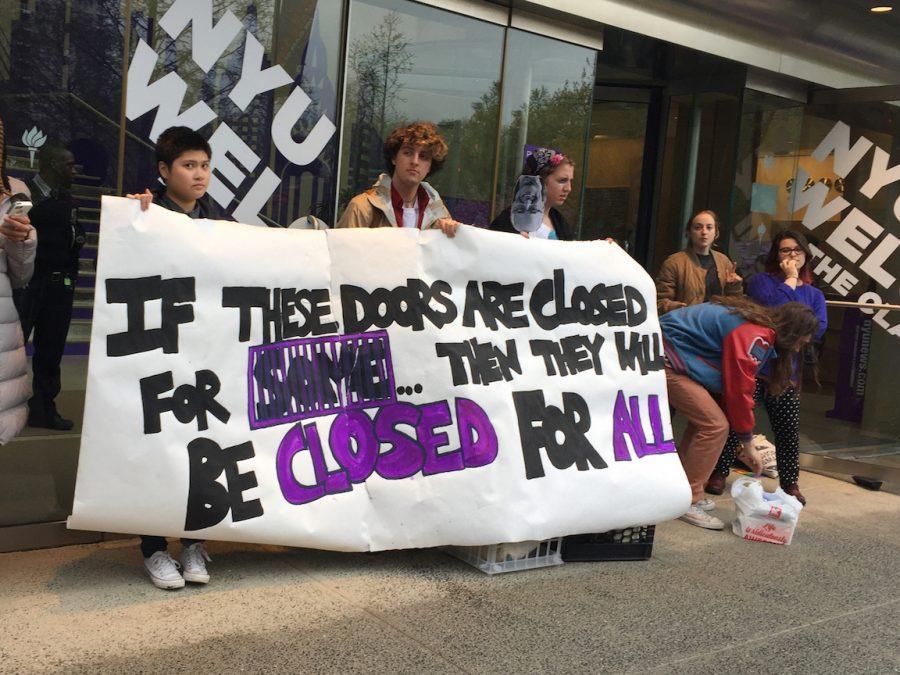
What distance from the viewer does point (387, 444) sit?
3885 millimetres

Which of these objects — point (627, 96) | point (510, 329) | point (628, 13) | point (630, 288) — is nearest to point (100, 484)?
point (510, 329)

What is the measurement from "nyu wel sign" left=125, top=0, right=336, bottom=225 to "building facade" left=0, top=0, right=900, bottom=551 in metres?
0.01

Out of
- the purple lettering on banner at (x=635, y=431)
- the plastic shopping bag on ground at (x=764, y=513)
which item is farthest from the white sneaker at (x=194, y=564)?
the plastic shopping bag on ground at (x=764, y=513)

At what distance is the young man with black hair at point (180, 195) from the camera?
11.9ft

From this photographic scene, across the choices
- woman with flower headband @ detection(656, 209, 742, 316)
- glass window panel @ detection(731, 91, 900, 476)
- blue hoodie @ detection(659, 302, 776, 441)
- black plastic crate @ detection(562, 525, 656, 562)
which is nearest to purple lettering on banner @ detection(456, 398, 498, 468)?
black plastic crate @ detection(562, 525, 656, 562)

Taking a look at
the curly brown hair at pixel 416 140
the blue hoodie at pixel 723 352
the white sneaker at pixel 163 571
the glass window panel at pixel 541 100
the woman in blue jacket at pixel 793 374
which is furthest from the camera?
the glass window panel at pixel 541 100

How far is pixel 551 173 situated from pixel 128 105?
2.17 m

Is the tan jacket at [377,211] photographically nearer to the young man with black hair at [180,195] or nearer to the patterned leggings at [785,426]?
the young man with black hair at [180,195]

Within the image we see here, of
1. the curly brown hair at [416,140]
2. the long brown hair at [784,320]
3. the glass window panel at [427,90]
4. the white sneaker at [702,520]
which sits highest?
the glass window panel at [427,90]

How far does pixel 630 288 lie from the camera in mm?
4684

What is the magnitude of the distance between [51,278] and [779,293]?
14.2ft

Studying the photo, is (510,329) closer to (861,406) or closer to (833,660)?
(833,660)

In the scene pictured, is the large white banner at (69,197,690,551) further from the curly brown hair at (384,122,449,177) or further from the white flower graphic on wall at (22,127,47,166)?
the white flower graphic on wall at (22,127,47,166)

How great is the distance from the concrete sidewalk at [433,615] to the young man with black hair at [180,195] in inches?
3.0
